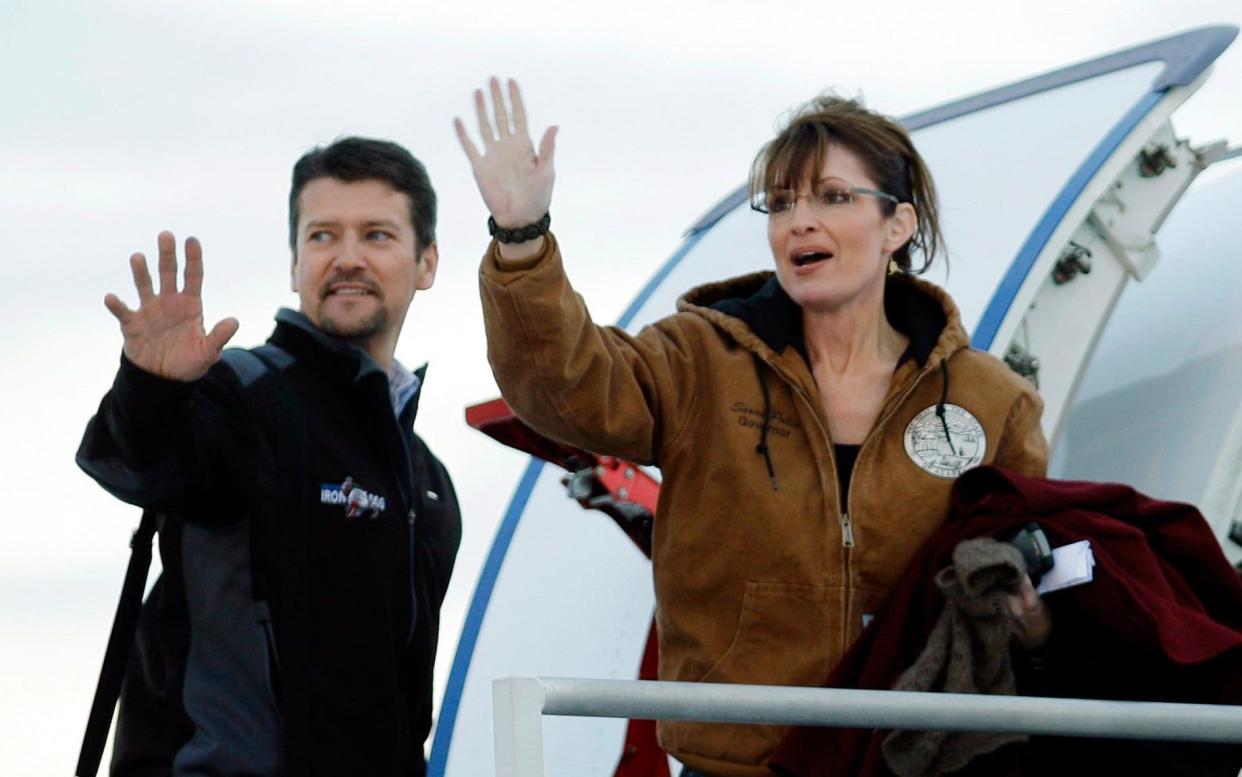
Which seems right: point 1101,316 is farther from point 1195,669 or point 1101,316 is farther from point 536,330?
point 536,330

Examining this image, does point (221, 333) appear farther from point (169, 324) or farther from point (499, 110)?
point (499, 110)

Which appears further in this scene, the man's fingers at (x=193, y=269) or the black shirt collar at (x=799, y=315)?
the black shirt collar at (x=799, y=315)

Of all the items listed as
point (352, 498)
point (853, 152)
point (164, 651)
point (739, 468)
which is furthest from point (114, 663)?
point (853, 152)

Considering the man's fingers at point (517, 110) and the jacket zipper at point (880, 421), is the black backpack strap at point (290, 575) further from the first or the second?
the jacket zipper at point (880, 421)

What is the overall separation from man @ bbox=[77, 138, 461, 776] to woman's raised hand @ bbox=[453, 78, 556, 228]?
0.51 metres

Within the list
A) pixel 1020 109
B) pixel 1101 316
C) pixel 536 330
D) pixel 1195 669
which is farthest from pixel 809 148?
pixel 1020 109

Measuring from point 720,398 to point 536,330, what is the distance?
483mm

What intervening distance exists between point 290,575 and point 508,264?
2.42 feet

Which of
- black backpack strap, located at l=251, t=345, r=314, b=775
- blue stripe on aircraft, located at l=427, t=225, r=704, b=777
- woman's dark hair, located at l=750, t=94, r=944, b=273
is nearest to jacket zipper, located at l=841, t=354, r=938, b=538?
woman's dark hair, located at l=750, t=94, r=944, b=273

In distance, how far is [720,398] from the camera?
380 cm

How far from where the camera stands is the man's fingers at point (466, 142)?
3.49 meters

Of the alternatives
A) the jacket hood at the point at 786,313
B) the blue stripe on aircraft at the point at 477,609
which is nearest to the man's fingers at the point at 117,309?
the jacket hood at the point at 786,313

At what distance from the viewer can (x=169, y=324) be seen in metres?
3.50

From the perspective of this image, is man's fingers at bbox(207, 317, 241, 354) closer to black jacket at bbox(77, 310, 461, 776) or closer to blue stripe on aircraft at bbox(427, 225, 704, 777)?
black jacket at bbox(77, 310, 461, 776)
